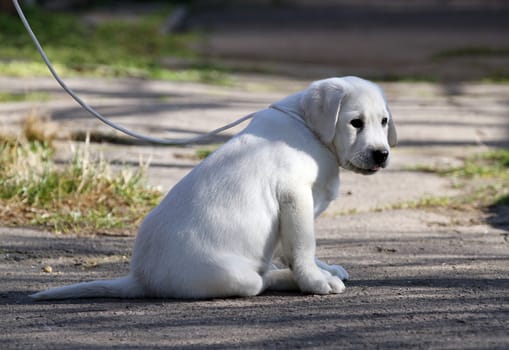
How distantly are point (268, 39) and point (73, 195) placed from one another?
16.4m

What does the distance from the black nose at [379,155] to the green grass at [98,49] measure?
9.48 meters

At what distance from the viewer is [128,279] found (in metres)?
4.65

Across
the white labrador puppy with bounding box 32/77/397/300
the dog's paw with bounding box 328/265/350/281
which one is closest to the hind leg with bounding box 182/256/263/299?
the white labrador puppy with bounding box 32/77/397/300

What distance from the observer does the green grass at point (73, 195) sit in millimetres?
6781

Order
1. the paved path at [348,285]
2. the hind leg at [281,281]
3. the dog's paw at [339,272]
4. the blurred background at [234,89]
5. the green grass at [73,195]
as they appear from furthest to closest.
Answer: the blurred background at [234,89] < the green grass at [73,195] < the dog's paw at [339,272] < the hind leg at [281,281] < the paved path at [348,285]

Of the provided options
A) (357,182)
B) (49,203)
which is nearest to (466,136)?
(357,182)

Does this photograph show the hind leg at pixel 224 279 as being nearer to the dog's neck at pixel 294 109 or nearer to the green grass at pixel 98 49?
the dog's neck at pixel 294 109

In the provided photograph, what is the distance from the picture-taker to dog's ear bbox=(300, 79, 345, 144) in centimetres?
465

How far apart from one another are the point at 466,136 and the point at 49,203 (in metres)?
5.30

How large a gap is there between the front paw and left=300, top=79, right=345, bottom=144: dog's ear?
2.05 ft

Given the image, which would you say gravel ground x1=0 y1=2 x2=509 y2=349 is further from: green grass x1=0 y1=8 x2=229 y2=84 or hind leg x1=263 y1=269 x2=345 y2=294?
green grass x1=0 y1=8 x2=229 y2=84

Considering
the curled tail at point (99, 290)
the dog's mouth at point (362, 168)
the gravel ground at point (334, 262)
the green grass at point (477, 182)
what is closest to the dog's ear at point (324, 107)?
the dog's mouth at point (362, 168)

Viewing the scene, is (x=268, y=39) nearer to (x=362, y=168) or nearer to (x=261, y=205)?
(x=362, y=168)

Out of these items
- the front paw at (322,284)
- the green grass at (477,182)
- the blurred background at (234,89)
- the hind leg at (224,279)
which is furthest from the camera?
the blurred background at (234,89)
